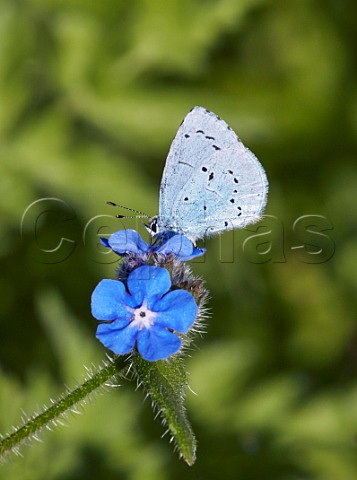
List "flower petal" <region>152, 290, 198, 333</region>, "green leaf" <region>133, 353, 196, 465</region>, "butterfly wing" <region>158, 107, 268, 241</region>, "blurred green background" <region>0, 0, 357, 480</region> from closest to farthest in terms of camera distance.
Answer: "green leaf" <region>133, 353, 196, 465</region> → "flower petal" <region>152, 290, 198, 333</region> → "butterfly wing" <region>158, 107, 268, 241</region> → "blurred green background" <region>0, 0, 357, 480</region>

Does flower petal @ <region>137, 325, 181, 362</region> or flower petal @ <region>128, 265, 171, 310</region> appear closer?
flower petal @ <region>137, 325, 181, 362</region>

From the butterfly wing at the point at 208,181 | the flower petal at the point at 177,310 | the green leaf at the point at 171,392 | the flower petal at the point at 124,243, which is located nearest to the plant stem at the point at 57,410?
the green leaf at the point at 171,392

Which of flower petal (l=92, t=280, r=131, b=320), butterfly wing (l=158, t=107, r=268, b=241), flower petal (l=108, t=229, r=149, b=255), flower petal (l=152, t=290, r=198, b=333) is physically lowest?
flower petal (l=92, t=280, r=131, b=320)

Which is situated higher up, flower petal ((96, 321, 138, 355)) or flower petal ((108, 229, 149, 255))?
flower petal ((108, 229, 149, 255))

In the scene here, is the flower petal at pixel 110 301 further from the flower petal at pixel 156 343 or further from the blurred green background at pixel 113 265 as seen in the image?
the blurred green background at pixel 113 265

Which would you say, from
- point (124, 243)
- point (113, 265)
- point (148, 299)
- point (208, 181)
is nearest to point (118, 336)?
point (148, 299)

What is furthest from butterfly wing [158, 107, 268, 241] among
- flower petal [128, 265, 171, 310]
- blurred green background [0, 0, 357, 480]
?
blurred green background [0, 0, 357, 480]

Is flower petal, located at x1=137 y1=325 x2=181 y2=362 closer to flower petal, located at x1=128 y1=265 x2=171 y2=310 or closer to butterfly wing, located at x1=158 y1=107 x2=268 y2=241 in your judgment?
flower petal, located at x1=128 y1=265 x2=171 y2=310
